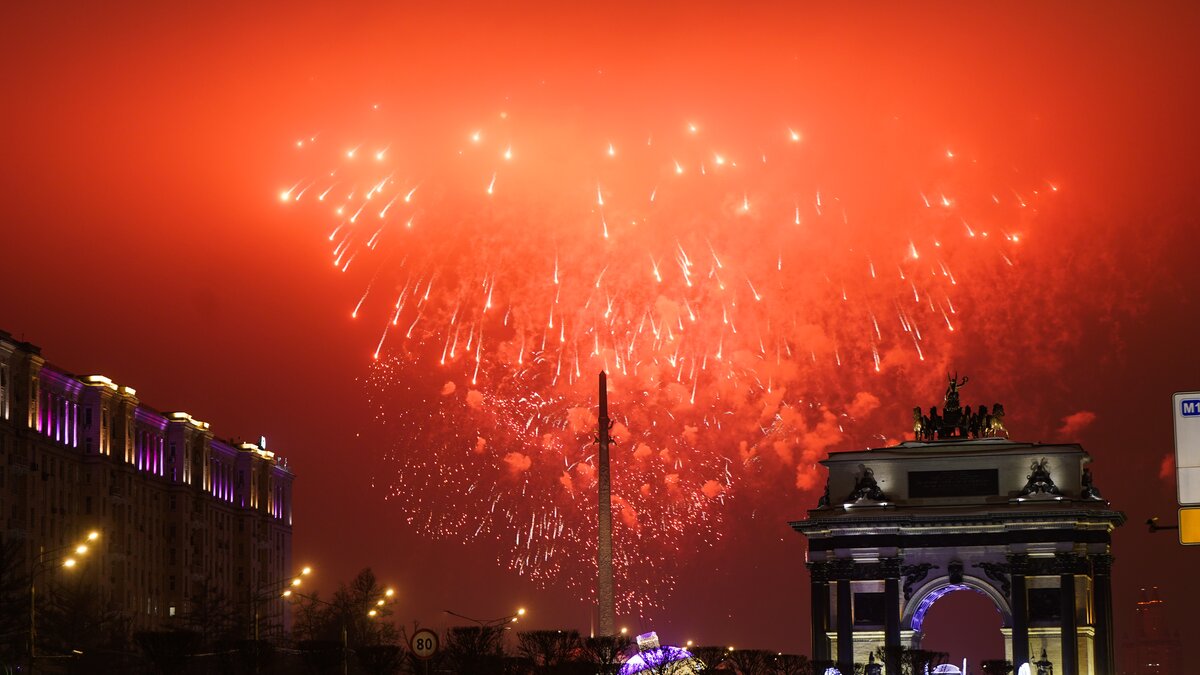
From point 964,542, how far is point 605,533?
21009 millimetres

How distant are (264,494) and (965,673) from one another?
3135 inches

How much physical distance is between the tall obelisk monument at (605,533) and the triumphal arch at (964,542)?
526 inches

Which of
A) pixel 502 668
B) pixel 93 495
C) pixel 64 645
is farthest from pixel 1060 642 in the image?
pixel 93 495

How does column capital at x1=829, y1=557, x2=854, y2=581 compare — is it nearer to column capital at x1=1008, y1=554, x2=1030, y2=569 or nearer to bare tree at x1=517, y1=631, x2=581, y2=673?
column capital at x1=1008, y1=554, x2=1030, y2=569

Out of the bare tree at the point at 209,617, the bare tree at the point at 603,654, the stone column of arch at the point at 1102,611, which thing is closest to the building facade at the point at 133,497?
the bare tree at the point at 209,617

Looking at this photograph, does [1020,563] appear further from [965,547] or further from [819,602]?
[819,602]

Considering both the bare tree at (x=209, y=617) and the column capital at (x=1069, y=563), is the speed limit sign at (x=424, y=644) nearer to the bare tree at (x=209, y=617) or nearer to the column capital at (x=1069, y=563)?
the bare tree at (x=209, y=617)

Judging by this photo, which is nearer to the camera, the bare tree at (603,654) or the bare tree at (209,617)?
the bare tree at (603,654)

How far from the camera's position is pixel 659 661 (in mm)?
103062

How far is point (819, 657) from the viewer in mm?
123188

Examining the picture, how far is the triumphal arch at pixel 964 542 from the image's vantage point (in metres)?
119

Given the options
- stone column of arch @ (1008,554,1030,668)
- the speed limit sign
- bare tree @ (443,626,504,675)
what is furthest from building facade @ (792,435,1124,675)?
the speed limit sign

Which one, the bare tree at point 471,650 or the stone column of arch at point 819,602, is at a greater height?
the stone column of arch at point 819,602

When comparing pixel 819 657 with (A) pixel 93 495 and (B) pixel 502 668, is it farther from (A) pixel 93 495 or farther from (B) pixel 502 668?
(A) pixel 93 495
